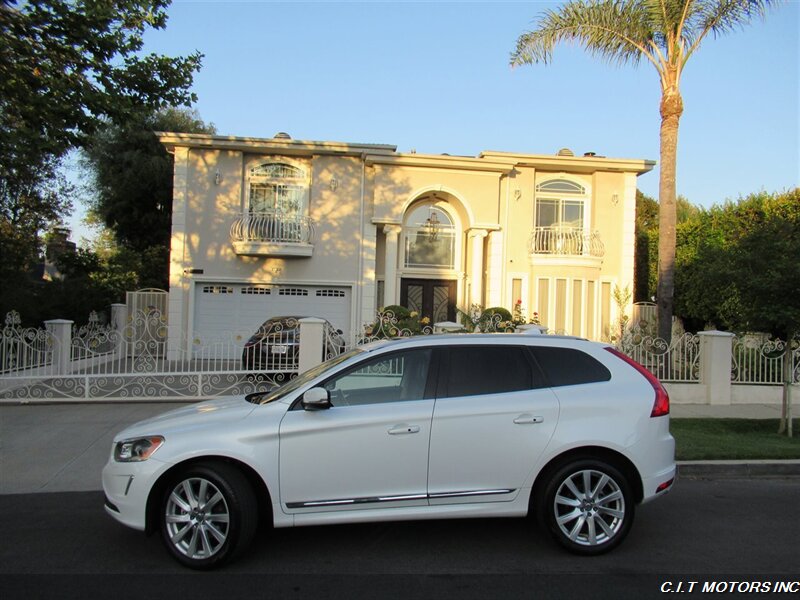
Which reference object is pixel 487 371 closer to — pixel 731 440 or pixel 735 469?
pixel 735 469

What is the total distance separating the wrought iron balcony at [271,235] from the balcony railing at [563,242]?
259 inches

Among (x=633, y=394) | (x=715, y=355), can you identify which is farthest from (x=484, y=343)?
(x=715, y=355)

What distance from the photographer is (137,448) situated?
15.1ft

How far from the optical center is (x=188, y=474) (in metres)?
4.48

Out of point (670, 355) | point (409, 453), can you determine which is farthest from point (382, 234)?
point (409, 453)

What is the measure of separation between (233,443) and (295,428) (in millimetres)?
433

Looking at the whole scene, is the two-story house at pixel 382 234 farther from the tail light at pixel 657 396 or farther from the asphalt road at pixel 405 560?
the tail light at pixel 657 396

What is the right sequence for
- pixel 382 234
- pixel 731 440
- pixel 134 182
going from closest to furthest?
1. pixel 731 440
2. pixel 382 234
3. pixel 134 182

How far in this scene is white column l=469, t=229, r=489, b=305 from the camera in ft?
61.5

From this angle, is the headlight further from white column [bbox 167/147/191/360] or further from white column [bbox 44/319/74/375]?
white column [bbox 167/147/191/360]

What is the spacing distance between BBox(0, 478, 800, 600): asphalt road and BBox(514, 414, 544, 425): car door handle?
98 cm

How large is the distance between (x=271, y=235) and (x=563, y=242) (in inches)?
330

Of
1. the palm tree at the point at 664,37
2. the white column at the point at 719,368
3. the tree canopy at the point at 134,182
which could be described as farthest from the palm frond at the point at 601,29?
the tree canopy at the point at 134,182

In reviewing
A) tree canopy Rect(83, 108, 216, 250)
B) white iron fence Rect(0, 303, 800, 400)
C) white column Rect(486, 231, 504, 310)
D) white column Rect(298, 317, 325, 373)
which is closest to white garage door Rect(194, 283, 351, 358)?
white column Rect(486, 231, 504, 310)
